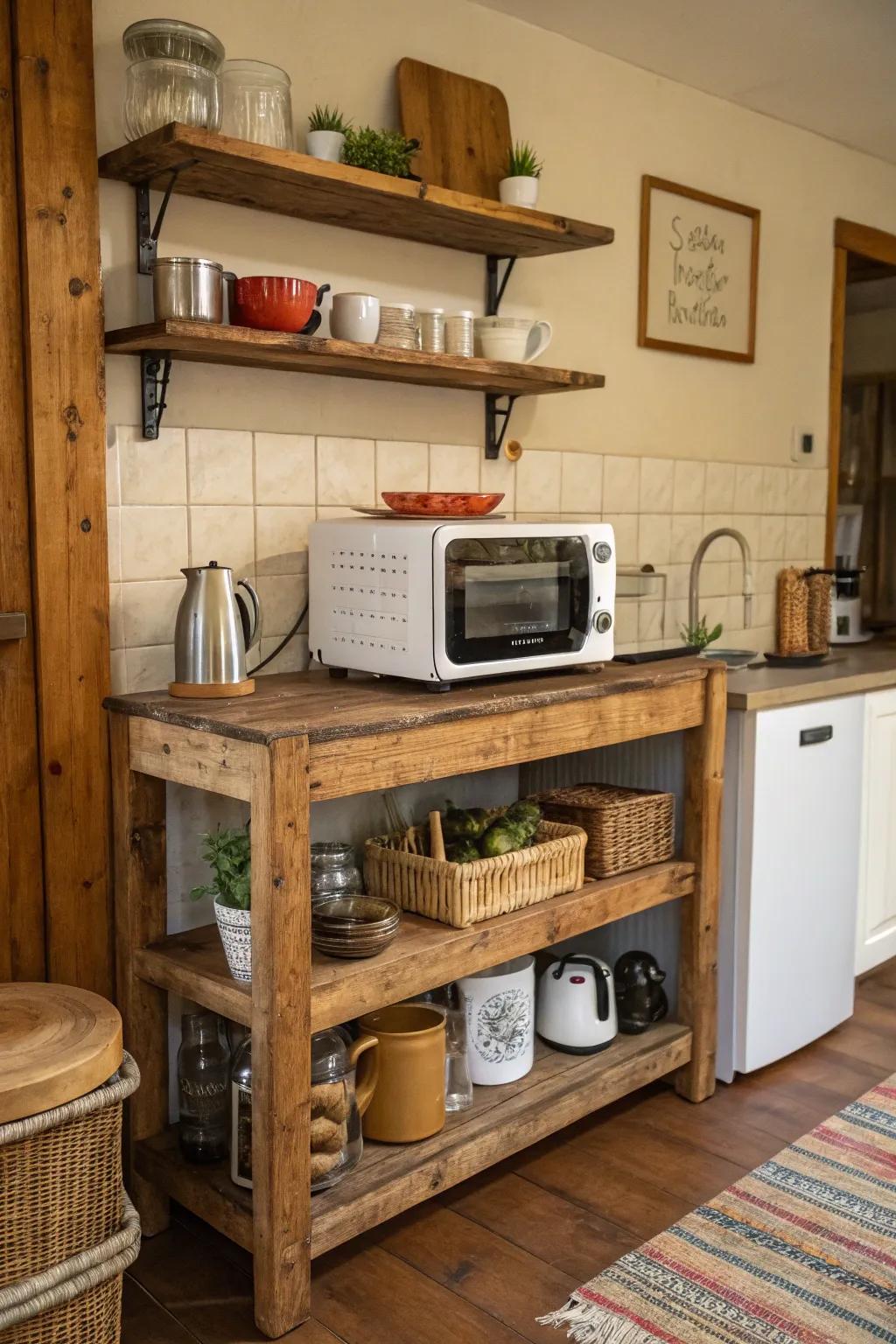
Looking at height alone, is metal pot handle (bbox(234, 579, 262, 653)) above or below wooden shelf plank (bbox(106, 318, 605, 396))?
below

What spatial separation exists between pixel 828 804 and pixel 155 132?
1939mm

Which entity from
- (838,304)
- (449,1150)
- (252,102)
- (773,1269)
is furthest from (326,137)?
(838,304)

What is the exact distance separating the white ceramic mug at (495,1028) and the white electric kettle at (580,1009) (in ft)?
0.44

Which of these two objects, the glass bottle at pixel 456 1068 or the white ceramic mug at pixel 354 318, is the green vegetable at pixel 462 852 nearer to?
the glass bottle at pixel 456 1068

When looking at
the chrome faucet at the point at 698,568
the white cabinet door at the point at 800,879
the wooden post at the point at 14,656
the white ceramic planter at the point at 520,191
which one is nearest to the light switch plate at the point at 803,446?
the chrome faucet at the point at 698,568

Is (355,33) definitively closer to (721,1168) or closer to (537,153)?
(537,153)

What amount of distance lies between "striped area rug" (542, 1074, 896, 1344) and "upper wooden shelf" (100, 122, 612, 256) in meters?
1.83

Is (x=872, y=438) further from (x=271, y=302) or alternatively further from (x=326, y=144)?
(x=271, y=302)

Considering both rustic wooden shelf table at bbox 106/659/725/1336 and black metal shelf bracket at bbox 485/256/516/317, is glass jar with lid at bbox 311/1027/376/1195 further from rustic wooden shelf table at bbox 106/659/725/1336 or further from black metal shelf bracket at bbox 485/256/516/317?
black metal shelf bracket at bbox 485/256/516/317

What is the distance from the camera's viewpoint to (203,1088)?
201cm

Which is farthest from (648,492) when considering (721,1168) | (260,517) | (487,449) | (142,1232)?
(142,1232)

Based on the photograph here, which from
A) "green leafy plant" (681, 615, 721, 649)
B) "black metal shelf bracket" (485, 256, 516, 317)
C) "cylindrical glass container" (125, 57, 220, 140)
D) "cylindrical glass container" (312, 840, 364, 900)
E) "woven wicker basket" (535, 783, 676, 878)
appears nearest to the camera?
"cylindrical glass container" (125, 57, 220, 140)

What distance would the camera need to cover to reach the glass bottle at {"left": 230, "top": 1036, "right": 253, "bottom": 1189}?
1878mm

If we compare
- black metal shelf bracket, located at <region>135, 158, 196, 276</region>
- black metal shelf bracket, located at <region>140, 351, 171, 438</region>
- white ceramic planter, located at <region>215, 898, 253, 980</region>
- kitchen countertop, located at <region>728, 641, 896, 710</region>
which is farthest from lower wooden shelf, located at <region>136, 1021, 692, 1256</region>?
black metal shelf bracket, located at <region>135, 158, 196, 276</region>
